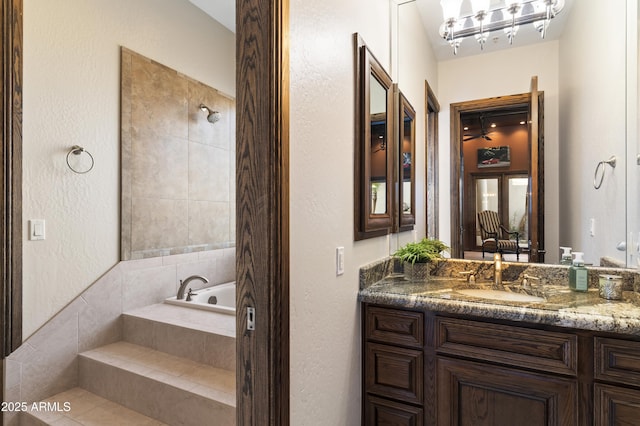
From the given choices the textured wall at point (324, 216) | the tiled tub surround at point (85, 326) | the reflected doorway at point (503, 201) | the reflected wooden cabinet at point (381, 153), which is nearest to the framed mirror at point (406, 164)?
the reflected wooden cabinet at point (381, 153)

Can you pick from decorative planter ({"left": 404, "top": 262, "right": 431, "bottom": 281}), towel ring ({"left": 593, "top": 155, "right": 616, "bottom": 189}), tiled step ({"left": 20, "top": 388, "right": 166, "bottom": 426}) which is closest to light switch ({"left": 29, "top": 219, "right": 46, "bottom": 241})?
tiled step ({"left": 20, "top": 388, "right": 166, "bottom": 426})

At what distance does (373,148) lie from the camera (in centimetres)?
165

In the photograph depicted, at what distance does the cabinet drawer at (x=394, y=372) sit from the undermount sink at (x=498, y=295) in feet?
1.37

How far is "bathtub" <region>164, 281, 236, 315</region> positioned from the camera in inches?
93.9

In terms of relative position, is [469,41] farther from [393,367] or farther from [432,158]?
[393,367]

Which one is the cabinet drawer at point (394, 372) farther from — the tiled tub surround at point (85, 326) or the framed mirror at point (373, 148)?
the tiled tub surround at point (85, 326)

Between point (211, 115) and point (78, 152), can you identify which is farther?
point (211, 115)

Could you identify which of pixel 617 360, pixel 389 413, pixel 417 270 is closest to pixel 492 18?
pixel 417 270

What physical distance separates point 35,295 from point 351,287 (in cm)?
182

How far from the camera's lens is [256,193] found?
3.06 feet

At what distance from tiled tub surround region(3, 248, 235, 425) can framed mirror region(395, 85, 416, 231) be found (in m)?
1.78

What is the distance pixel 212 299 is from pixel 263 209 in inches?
87.3

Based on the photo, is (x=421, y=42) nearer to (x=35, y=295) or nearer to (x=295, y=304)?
(x=295, y=304)

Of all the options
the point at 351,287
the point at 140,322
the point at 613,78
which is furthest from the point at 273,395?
the point at 613,78
